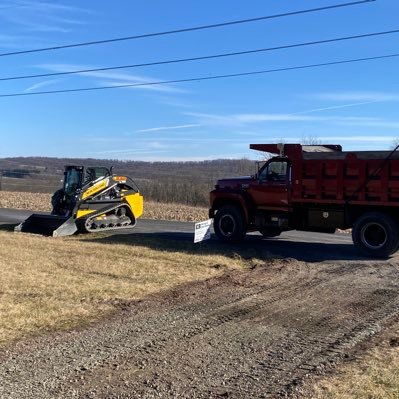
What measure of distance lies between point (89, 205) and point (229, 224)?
4645mm

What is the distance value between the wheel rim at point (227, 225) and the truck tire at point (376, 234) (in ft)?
12.0

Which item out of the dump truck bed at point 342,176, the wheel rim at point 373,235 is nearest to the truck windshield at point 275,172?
the dump truck bed at point 342,176

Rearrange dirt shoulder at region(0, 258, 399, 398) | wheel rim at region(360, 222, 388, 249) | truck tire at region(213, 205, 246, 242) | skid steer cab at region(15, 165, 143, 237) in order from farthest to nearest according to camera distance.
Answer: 1. skid steer cab at region(15, 165, 143, 237)
2. truck tire at region(213, 205, 246, 242)
3. wheel rim at region(360, 222, 388, 249)
4. dirt shoulder at region(0, 258, 399, 398)

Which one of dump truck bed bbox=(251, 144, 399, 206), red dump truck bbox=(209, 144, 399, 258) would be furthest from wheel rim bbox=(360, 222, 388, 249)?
dump truck bed bbox=(251, 144, 399, 206)

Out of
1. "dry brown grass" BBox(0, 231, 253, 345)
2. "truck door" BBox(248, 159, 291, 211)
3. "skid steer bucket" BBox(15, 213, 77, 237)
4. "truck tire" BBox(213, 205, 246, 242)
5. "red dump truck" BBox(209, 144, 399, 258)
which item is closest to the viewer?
"dry brown grass" BBox(0, 231, 253, 345)

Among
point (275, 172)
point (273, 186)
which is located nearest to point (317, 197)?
point (273, 186)

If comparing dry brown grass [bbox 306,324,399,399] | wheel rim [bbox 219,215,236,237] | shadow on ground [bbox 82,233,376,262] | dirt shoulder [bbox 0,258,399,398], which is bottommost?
dirt shoulder [bbox 0,258,399,398]

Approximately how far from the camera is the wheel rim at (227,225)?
1641 cm

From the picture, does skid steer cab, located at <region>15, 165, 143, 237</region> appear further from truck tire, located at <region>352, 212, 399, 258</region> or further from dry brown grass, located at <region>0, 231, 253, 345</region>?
truck tire, located at <region>352, 212, 399, 258</region>

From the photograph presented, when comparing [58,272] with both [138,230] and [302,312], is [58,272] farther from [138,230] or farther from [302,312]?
[138,230]

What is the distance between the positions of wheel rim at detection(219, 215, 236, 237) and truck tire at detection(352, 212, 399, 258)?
3669mm

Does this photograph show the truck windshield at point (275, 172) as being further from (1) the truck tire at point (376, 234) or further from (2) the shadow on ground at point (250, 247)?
(1) the truck tire at point (376, 234)

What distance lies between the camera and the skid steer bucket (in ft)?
56.3

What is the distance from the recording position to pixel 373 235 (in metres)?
14.1
